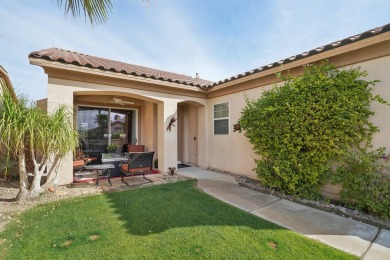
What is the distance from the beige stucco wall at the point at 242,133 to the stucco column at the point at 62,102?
6063 mm

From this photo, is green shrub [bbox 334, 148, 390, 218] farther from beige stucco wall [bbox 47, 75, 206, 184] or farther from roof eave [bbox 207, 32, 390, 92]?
beige stucco wall [bbox 47, 75, 206, 184]

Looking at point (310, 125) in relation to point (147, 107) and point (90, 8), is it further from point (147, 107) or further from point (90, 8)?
point (147, 107)

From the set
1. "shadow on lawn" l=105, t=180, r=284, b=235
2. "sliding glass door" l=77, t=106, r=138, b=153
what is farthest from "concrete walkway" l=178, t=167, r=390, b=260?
"sliding glass door" l=77, t=106, r=138, b=153

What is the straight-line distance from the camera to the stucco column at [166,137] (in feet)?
26.6

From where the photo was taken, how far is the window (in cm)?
869

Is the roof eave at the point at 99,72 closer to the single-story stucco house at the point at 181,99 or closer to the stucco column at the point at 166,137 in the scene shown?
the single-story stucco house at the point at 181,99

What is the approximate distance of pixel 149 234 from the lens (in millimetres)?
3326

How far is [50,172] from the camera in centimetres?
540

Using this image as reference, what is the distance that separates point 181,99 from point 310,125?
213 inches

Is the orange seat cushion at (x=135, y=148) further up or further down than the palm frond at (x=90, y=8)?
further down

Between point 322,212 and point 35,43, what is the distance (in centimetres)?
1013

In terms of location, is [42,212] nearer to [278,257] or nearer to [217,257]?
[217,257]

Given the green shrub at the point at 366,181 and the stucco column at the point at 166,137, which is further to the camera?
the stucco column at the point at 166,137

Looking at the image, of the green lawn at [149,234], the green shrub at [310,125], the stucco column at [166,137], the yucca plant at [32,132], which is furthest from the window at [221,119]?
the yucca plant at [32,132]
